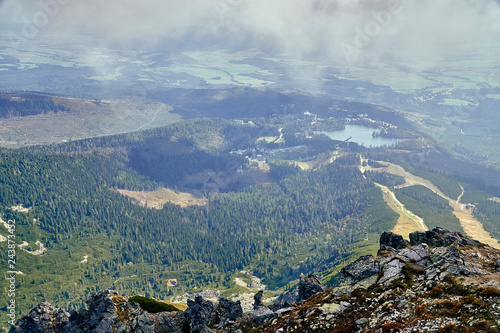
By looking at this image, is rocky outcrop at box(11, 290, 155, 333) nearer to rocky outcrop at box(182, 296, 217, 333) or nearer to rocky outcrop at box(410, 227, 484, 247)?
rocky outcrop at box(182, 296, 217, 333)

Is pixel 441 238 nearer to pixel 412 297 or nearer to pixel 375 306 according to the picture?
pixel 412 297

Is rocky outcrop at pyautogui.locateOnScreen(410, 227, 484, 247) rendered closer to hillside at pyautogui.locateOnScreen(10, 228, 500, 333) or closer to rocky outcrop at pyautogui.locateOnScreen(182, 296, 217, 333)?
hillside at pyautogui.locateOnScreen(10, 228, 500, 333)

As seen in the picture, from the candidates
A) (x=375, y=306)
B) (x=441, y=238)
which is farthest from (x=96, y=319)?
(x=441, y=238)

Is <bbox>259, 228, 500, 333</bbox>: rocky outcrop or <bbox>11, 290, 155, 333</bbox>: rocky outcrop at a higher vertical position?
<bbox>259, 228, 500, 333</bbox>: rocky outcrop

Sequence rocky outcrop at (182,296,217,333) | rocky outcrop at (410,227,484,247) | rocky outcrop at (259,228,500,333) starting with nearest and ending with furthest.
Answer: rocky outcrop at (259,228,500,333) → rocky outcrop at (182,296,217,333) → rocky outcrop at (410,227,484,247)

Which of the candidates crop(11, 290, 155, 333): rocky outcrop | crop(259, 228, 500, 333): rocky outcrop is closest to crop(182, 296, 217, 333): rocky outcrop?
crop(11, 290, 155, 333): rocky outcrop

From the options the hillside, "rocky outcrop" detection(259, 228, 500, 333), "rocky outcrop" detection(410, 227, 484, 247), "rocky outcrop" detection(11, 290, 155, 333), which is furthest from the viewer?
"rocky outcrop" detection(410, 227, 484, 247)

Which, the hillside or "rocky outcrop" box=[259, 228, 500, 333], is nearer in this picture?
"rocky outcrop" box=[259, 228, 500, 333]

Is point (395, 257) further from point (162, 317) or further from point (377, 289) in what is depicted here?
point (162, 317)
